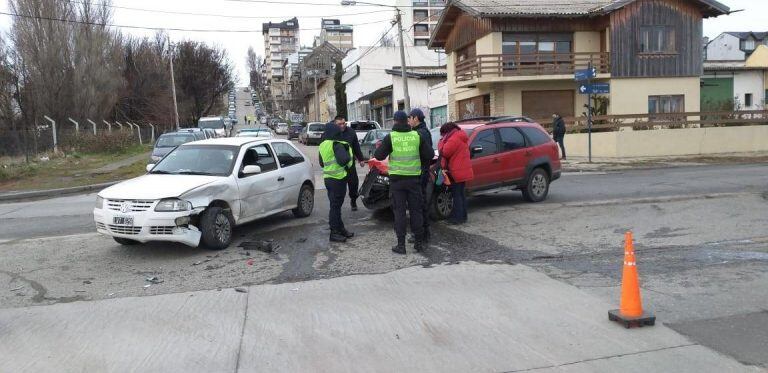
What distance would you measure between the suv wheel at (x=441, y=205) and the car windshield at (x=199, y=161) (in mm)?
3120

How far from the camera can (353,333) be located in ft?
16.3

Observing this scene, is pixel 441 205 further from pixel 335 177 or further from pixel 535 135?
pixel 535 135

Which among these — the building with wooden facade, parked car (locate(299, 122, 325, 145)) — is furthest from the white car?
parked car (locate(299, 122, 325, 145))

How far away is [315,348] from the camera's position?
4.69 m

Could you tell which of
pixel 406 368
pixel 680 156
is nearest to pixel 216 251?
pixel 406 368

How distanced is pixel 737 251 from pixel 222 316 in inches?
244

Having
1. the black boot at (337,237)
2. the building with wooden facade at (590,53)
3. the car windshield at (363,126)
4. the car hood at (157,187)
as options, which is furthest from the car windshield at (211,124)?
the black boot at (337,237)

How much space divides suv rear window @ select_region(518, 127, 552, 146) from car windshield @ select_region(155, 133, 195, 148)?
14242 mm

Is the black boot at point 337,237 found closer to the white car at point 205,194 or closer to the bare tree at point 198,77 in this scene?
the white car at point 205,194

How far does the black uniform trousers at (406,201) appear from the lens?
7.55m

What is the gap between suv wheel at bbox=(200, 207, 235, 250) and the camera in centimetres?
783

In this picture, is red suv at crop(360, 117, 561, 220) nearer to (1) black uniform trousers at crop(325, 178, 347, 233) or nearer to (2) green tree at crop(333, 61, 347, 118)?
(1) black uniform trousers at crop(325, 178, 347, 233)

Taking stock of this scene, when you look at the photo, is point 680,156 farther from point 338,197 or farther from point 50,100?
point 50,100

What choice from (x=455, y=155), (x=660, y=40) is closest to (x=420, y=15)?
(x=660, y=40)
